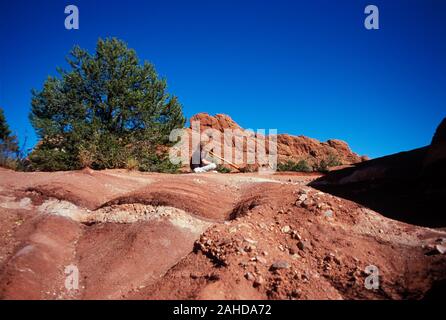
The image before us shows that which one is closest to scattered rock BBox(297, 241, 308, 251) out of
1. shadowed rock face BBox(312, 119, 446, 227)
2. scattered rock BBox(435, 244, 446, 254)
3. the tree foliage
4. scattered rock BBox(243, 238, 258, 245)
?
scattered rock BBox(243, 238, 258, 245)

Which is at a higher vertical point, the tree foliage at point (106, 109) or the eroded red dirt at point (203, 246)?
the tree foliage at point (106, 109)

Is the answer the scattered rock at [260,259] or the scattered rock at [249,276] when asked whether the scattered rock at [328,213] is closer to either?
the scattered rock at [260,259]

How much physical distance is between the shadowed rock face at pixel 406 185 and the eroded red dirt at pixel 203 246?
1.56ft

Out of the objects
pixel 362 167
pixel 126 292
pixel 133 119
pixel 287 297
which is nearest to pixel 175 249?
pixel 126 292

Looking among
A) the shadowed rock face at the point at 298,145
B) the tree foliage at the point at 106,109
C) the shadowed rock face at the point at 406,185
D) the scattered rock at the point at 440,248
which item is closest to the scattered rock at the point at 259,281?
the scattered rock at the point at 440,248

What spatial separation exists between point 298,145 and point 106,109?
39.4 meters

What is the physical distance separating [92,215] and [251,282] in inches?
120

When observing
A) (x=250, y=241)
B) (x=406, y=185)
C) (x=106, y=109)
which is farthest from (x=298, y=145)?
(x=250, y=241)

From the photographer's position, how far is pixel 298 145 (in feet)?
157

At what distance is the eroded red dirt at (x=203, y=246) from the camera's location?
259 centimetres

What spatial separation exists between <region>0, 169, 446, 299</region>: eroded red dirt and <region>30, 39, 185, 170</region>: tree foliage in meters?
7.59

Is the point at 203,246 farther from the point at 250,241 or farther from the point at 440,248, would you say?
the point at 440,248

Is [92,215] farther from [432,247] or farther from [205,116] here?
[205,116]

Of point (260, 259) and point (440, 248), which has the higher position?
point (440, 248)
